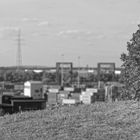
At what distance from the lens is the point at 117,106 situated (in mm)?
8875

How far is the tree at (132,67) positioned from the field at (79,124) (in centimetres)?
35

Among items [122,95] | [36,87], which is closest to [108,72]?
[36,87]

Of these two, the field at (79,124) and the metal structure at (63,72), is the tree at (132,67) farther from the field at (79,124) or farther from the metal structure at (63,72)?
the metal structure at (63,72)

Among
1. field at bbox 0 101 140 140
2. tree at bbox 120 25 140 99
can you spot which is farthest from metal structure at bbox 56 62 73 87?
tree at bbox 120 25 140 99

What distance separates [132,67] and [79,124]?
1.54 m

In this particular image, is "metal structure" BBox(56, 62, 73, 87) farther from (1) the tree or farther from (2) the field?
(1) the tree

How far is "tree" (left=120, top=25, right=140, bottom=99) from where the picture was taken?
8.02 metres

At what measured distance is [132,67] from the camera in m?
8.17

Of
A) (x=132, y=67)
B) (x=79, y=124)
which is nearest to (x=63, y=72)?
(x=132, y=67)

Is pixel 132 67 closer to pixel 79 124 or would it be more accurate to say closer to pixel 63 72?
pixel 79 124

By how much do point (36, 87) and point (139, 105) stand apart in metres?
64.8

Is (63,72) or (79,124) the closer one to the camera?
(79,124)

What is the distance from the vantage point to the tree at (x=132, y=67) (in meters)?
Answer: 8.02

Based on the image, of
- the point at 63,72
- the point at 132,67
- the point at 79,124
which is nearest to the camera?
the point at 79,124
